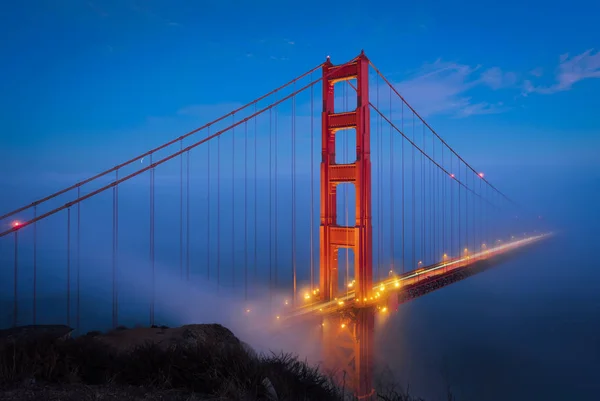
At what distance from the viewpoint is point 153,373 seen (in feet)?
15.6

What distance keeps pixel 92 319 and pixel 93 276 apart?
30594 mm

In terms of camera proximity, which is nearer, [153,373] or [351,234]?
[153,373]

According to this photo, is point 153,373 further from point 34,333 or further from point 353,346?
point 353,346

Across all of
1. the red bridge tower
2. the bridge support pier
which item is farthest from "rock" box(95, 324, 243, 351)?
the bridge support pier

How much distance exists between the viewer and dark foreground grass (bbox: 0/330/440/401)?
Result: 171 inches

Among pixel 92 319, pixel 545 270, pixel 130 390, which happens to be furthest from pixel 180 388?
pixel 545 270

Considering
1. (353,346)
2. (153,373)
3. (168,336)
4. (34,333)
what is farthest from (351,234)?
(153,373)

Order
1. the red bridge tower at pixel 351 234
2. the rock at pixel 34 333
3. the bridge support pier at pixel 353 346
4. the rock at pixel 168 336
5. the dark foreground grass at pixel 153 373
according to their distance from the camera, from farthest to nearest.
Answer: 1. the red bridge tower at pixel 351 234
2. the bridge support pier at pixel 353 346
3. the rock at pixel 168 336
4. the rock at pixel 34 333
5. the dark foreground grass at pixel 153 373

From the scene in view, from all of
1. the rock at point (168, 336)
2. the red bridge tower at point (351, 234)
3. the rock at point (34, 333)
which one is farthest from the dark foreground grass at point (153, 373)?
the red bridge tower at point (351, 234)

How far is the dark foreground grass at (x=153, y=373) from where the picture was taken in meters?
4.35

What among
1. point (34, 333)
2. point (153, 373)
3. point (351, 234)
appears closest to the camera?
point (153, 373)

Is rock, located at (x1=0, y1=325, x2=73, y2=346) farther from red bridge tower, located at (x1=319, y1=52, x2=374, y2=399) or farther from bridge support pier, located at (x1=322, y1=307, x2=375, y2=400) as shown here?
bridge support pier, located at (x1=322, y1=307, x2=375, y2=400)

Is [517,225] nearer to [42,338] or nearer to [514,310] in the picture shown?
[514,310]

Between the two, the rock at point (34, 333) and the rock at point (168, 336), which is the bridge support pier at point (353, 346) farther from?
the rock at point (34, 333)
